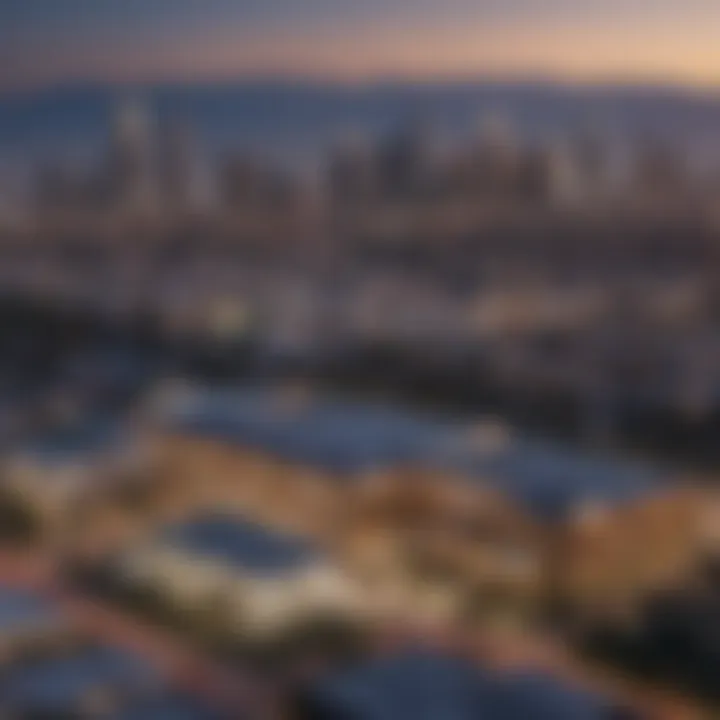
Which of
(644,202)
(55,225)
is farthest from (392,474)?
(55,225)

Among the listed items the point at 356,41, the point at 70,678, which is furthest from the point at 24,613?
the point at 356,41

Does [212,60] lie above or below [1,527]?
above

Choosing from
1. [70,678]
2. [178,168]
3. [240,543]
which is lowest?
[70,678]

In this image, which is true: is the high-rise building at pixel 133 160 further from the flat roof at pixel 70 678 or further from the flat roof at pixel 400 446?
the flat roof at pixel 70 678

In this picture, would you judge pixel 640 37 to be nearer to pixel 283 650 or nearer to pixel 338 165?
pixel 338 165

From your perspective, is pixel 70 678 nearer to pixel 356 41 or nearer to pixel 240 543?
pixel 240 543

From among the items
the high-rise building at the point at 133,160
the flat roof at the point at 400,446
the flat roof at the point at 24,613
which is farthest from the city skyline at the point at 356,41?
the flat roof at the point at 24,613
